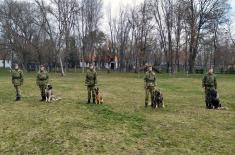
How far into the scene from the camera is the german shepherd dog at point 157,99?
63.9 feet

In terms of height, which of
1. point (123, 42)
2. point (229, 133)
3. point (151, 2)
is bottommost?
point (229, 133)

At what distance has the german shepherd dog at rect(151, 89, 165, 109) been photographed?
19484 mm

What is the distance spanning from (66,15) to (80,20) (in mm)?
16933

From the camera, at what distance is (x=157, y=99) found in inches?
774

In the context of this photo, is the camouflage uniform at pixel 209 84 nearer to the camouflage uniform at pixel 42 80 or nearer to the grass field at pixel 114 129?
the grass field at pixel 114 129

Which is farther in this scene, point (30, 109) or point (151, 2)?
point (151, 2)

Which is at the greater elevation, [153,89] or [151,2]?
[151,2]

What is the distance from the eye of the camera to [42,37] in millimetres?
84938

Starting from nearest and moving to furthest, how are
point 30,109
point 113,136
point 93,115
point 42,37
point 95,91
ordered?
point 113,136, point 93,115, point 30,109, point 95,91, point 42,37

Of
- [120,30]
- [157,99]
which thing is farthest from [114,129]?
[120,30]

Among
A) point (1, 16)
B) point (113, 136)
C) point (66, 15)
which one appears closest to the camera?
point (113, 136)

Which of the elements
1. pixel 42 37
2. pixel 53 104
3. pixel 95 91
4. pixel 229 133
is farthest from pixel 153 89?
pixel 42 37

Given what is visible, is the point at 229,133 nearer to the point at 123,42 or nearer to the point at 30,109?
the point at 30,109

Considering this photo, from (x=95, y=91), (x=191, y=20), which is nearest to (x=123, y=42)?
(x=191, y=20)
